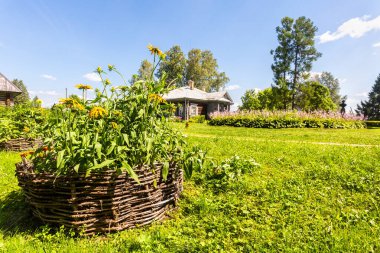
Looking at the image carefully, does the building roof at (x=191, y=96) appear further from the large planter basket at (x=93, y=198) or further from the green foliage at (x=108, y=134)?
the large planter basket at (x=93, y=198)

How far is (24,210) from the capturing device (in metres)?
3.20

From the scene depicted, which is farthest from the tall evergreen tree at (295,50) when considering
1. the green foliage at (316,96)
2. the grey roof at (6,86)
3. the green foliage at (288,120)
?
the grey roof at (6,86)

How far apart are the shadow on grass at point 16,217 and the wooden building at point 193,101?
2852 centimetres

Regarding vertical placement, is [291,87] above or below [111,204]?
above

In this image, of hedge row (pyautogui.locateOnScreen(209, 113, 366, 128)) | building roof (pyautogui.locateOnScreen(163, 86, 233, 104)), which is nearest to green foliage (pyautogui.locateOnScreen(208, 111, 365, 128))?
hedge row (pyautogui.locateOnScreen(209, 113, 366, 128))

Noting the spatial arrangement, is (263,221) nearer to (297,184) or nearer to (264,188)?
(264,188)

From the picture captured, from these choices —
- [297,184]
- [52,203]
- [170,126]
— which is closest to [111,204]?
[52,203]

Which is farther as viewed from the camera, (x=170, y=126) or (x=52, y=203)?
(x=170, y=126)

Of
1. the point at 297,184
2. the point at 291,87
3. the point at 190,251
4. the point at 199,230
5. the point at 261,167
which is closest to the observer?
the point at 190,251

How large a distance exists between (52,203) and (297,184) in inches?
128

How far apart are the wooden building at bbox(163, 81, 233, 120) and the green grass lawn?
28209mm

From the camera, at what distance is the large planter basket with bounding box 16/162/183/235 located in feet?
8.25

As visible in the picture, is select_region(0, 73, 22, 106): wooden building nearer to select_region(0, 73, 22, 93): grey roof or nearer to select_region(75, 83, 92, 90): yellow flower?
select_region(0, 73, 22, 93): grey roof

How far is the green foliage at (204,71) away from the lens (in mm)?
52562
